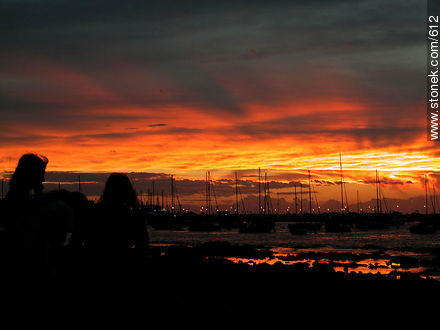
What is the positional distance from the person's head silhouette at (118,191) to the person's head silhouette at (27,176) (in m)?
0.94

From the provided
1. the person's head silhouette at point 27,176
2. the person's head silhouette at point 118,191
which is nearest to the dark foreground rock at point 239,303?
the person's head silhouette at point 118,191

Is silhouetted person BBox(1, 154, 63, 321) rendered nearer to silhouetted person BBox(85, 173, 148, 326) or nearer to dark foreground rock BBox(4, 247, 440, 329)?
dark foreground rock BBox(4, 247, 440, 329)

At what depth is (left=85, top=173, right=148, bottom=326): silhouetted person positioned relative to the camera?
4.88 metres

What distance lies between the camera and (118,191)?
4902 millimetres

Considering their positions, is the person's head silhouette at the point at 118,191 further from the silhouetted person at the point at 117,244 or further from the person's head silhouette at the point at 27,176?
the person's head silhouette at the point at 27,176

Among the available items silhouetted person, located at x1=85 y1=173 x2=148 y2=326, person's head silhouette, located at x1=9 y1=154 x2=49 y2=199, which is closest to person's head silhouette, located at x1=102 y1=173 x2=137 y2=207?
silhouetted person, located at x1=85 y1=173 x2=148 y2=326

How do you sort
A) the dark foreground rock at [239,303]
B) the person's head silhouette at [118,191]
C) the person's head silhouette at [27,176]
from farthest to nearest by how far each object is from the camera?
the person's head silhouette at [118,191], the dark foreground rock at [239,303], the person's head silhouette at [27,176]

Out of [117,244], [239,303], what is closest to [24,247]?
[117,244]

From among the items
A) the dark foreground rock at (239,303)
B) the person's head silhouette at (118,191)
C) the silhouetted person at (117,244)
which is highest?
the person's head silhouette at (118,191)

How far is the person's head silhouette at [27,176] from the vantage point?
3.95 metres

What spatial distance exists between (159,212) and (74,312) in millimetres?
183807

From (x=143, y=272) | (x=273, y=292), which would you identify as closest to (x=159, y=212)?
(x=273, y=292)

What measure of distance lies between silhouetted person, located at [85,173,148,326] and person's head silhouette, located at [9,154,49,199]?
953mm

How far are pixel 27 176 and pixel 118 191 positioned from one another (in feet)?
3.57
